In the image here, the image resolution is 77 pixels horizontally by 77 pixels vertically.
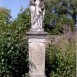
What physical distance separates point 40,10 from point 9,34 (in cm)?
120

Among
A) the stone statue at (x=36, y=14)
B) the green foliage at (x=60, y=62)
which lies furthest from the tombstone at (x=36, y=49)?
the green foliage at (x=60, y=62)

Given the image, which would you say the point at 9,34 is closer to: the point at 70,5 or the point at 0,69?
the point at 0,69

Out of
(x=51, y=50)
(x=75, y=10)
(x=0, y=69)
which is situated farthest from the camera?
(x=75, y=10)

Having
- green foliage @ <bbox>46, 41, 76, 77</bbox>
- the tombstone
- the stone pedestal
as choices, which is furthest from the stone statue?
green foliage @ <bbox>46, 41, 76, 77</bbox>

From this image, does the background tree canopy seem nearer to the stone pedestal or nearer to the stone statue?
the stone pedestal

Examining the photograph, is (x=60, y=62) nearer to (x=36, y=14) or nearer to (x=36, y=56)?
(x=36, y=56)

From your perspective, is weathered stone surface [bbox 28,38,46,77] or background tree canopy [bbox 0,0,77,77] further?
background tree canopy [bbox 0,0,77,77]

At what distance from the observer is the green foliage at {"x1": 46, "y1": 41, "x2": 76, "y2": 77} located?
31.8 feet

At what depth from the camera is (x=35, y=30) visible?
905cm

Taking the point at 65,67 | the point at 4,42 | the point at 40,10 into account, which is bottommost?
the point at 65,67

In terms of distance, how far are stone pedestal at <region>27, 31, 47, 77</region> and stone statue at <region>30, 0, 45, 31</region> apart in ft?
0.77

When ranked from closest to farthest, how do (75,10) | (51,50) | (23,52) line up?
(23,52) < (51,50) < (75,10)

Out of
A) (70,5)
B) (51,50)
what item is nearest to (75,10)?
(70,5)

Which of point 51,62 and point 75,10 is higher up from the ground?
point 75,10
